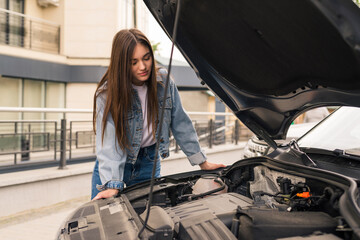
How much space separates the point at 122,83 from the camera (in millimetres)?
2424

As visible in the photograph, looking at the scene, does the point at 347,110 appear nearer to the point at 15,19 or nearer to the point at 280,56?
the point at 280,56

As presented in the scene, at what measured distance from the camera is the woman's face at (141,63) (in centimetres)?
237

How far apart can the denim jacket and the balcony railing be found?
1073 centimetres

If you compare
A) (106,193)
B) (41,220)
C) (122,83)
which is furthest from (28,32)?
(106,193)

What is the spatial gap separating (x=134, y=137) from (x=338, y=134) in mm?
1444

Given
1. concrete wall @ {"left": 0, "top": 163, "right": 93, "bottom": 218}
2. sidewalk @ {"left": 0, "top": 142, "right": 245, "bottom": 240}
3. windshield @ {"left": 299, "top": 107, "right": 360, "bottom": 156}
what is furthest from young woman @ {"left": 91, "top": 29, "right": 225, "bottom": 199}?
concrete wall @ {"left": 0, "top": 163, "right": 93, "bottom": 218}

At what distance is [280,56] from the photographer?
6.55 ft

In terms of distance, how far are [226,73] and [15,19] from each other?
38.4ft

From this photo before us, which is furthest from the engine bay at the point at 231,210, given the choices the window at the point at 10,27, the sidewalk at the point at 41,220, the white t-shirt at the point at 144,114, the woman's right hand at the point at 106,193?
the window at the point at 10,27

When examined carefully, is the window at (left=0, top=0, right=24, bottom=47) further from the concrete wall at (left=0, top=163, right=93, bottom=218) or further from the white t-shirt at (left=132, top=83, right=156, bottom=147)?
the white t-shirt at (left=132, top=83, right=156, bottom=147)

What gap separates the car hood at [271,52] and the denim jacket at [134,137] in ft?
1.47

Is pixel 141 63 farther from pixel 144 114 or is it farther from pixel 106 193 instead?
pixel 106 193

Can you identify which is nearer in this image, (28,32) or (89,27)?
(28,32)

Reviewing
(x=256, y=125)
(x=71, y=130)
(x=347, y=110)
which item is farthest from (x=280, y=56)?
(x=71, y=130)
